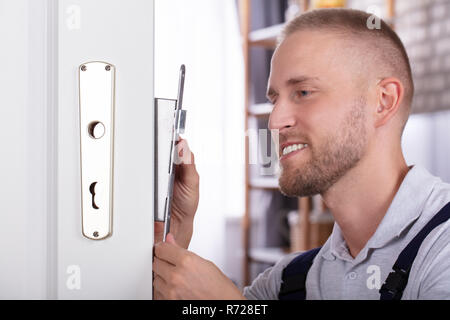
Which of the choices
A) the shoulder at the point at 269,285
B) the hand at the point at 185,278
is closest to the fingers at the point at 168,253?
the hand at the point at 185,278

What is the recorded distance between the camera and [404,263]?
635mm

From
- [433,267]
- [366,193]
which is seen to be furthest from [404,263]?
[366,193]

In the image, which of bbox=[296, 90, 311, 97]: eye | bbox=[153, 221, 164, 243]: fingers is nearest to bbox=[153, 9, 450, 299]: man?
bbox=[296, 90, 311, 97]: eye

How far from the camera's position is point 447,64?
1817 mm

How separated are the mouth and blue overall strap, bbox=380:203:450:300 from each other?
206 millimetres

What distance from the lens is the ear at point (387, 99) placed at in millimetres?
783

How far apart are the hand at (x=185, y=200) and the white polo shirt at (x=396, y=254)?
9.8 inches

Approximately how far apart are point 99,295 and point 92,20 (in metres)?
0.23

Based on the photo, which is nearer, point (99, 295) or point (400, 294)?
point (99, 295)

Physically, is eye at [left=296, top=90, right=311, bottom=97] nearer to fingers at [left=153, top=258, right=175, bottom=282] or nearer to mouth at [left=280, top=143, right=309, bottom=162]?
→ mouth at [left=280, top=143, right=309, bottom=162]

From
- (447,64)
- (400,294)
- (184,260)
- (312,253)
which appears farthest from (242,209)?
(184,260)

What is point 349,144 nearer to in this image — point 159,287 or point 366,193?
point 366,193

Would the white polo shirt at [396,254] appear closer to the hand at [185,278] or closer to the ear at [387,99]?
the ear at [387,99]

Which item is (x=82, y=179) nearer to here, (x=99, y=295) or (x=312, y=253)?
(x=99, y=295)
